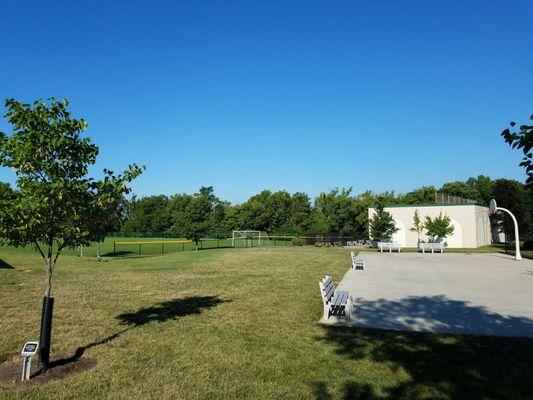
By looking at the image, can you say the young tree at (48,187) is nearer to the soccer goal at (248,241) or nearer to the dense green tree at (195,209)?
the soccer goal at (248,241)

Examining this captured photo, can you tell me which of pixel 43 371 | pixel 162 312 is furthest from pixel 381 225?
pixel 43 371

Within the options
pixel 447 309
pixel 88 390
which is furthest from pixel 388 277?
pixel 88 390

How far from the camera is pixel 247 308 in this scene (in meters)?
10.3

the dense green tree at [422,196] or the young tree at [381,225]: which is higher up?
the dense green tree at [422,196]

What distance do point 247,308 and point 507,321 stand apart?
6019 millimetres

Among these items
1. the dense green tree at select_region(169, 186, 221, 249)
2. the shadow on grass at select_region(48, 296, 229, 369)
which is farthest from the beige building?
the dense green tree at select_region(169, 186, 221, 249)

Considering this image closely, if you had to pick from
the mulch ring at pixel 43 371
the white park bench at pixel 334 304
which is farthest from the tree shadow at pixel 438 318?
the mulch ring at pixel 43 371

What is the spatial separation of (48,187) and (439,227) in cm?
3944

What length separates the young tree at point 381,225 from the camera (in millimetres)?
38344

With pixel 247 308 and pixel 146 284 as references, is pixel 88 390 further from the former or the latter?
pixel 146 284

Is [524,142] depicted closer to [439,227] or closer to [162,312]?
[162,312]

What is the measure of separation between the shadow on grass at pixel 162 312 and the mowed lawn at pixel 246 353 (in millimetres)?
27

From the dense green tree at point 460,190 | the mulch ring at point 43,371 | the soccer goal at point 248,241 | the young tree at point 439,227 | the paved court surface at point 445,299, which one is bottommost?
the mulch ring at point 43,371

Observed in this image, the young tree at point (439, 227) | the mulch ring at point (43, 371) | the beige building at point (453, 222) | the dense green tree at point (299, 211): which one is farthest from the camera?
the dense green tree at point (299, 211)
